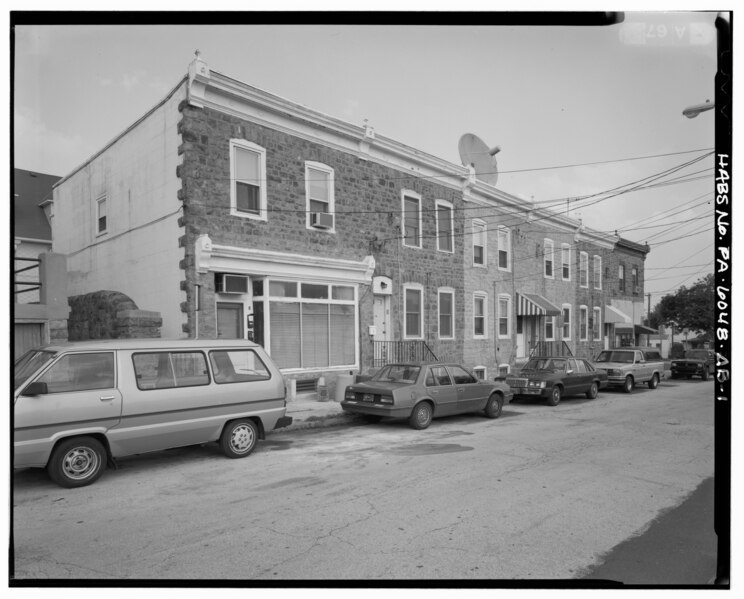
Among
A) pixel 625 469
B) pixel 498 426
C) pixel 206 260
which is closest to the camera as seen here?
pixel 625 469

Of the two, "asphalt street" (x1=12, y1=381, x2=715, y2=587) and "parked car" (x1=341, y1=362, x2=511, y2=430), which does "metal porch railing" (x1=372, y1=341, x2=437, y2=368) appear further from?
"asphalt street" (x1=12, y1=381, x2=715, y2=587)

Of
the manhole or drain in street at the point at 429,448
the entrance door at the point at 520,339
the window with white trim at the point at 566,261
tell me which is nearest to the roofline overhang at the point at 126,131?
Answer: the manhole or drain in street at the point at 429,448

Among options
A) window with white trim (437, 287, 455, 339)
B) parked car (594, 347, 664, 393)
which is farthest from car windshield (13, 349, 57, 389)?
parked car (594, 347, 664, 393)

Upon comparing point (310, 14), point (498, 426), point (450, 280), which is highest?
point (310, 14)

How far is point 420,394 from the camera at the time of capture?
1122 centimetres

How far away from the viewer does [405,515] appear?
223 inches

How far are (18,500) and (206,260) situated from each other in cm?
703

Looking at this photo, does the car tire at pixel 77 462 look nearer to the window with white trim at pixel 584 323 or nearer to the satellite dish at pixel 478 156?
the satellite dish at pixel 478 156

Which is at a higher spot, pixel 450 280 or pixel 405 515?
pixel 450 280

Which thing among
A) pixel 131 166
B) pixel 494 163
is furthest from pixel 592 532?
pixel 494 163

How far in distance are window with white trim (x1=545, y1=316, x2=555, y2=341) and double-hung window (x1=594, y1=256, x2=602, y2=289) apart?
5255 millimetres

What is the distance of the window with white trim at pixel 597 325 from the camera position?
2920 centimetres

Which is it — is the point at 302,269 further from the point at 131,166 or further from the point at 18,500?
the point at 18,500

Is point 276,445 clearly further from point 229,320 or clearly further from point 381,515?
point 229,320
